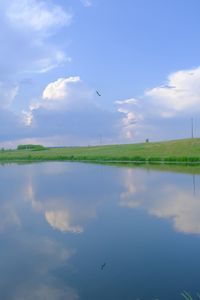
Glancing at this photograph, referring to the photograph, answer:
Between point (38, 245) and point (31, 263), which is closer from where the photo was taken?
point (31, 263)

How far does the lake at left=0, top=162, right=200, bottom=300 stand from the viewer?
1040cm

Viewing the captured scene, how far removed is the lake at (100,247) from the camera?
10398mm

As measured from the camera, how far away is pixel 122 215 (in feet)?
65.4

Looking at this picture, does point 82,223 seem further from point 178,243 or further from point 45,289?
point 45,289

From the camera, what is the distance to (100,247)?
14.1 metres

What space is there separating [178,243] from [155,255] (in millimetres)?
1671

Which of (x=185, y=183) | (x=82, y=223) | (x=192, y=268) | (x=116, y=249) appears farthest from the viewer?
(x=185, y=183)

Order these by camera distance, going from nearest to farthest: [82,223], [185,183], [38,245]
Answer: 1. [38,245]
2. [82,223]
3. [185,183]

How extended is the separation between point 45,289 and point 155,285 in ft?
8.65

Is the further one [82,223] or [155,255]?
[82,223]

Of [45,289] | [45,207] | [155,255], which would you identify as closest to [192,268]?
[155,255]

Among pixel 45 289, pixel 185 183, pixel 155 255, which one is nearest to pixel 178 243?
pixel 155 255

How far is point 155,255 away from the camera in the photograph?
13.1m

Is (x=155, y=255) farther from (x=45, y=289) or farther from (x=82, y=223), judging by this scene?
(x=82, y=223)
